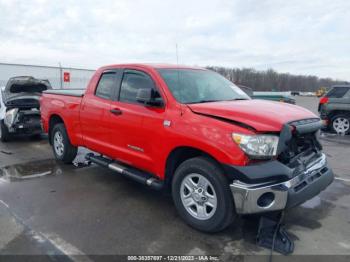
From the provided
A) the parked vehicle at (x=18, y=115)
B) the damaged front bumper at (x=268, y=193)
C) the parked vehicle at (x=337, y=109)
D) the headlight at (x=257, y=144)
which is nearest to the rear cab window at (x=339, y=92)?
the parked vehicle at (x=337, y=109)

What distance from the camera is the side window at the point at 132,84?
423 cm

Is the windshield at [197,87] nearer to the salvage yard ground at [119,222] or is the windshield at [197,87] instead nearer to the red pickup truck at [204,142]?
the red pickup truck at [204,142]

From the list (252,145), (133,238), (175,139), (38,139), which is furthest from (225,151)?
(38,139)

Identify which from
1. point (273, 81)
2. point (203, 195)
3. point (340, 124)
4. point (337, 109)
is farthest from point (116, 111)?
point (273, 81)

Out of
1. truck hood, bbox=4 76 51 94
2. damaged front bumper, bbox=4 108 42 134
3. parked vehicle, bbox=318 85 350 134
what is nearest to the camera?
damaged front bumper, bbox=4 108 42 134

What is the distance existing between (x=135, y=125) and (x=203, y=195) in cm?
135

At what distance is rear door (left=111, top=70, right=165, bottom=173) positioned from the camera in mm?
3869

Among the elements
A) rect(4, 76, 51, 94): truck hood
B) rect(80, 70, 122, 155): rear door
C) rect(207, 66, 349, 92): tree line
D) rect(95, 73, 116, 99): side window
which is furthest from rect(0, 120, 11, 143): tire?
rect(207, 66, 349, 92): tree line

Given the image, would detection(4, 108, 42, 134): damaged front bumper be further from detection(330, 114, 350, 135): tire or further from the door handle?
detection(330, 114, 350, 135): tire

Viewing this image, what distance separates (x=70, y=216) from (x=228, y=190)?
81.3 inches

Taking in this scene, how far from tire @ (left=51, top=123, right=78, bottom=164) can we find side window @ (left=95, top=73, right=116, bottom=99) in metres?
1.46

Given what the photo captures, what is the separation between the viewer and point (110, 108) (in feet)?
15.1

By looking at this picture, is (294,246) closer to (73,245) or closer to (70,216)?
(73,245)

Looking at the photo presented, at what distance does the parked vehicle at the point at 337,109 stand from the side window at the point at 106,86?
8.27 meters
